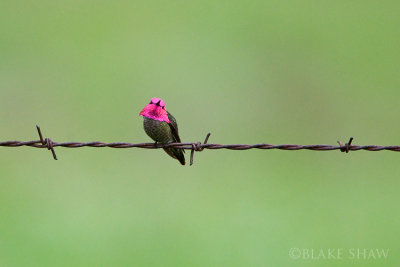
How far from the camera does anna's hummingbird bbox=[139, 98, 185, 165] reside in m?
6.20

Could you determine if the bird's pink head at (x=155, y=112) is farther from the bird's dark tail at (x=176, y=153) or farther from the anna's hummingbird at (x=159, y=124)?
the bird's dark tail at (x=176, y=153)

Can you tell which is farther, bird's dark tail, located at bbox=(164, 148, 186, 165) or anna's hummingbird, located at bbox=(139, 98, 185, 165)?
bird's dark tail, located at bbox=(164, 148, 186, 165)

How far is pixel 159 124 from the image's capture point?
6.28 metres

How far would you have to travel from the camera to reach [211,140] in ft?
56.1

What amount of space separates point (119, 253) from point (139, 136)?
19.0ft

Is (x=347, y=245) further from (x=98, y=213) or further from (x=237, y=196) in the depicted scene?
(x=98, y=213)

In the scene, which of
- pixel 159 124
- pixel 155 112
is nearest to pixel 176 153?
pixel 159 124

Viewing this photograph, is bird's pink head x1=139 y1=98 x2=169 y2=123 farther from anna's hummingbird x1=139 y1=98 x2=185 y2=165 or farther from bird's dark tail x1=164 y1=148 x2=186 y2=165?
bird's dark tail x1=164 y1=148 x2=186 y2=165

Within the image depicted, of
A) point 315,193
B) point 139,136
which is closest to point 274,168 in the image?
point 315,193

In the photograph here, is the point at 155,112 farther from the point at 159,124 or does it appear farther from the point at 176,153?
the point at 176,153

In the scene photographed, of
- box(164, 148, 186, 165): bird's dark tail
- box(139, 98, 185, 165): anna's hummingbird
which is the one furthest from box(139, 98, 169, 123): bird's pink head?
box(164, 148, 186, 165): bird's dark tail

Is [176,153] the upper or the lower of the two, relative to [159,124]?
lower

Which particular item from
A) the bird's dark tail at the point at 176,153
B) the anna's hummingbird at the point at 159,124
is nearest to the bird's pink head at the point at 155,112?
the anna's hummingbird at the point at 159,124

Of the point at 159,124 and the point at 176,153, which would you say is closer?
the point at 159,124
